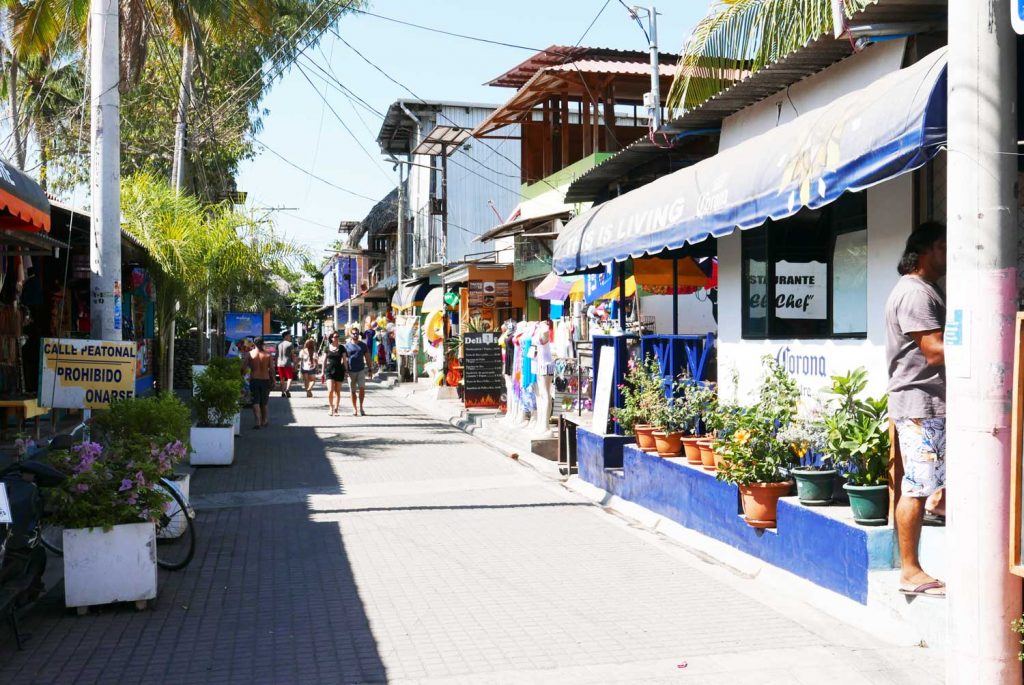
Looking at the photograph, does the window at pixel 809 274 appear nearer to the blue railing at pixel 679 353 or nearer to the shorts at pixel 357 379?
the blue railing at pixel 679 353

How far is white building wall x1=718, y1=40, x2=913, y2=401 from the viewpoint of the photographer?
6.96 m

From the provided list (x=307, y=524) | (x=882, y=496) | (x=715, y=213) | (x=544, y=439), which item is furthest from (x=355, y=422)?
(x=882, y=496)

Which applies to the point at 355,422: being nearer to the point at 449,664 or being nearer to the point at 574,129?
the point at 574,129

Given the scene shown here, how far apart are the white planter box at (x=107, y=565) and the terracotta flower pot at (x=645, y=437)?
517 centimetres

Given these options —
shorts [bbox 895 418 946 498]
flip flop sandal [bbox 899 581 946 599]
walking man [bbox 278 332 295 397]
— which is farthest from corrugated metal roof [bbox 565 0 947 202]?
walking man [bbox 278 332 295 397]

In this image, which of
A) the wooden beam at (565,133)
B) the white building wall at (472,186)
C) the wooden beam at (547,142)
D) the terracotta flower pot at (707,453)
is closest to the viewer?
the terracotta flower pot at (707,453)

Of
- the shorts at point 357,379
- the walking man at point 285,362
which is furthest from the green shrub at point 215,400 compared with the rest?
the walking man at point 285,362

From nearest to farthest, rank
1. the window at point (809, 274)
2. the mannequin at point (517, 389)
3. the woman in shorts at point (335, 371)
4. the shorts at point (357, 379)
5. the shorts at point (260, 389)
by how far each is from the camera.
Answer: the window at point (809, 274) → the mannequin at point (517, 389) → the shorts at point (260, 389) → the shorts at point (357, 379) → the woman in shorts at point (335, 371)

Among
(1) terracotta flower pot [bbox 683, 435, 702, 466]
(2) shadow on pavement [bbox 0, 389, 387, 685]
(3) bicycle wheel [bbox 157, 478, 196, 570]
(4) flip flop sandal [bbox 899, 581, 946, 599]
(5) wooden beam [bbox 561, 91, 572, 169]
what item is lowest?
(2) shadow on pavement [bbox 0, 389, 387, 685]

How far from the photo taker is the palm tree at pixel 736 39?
10.7 meters

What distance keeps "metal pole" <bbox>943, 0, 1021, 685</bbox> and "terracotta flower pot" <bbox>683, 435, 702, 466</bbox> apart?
16.0 feet

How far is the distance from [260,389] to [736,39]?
1209 centimetres

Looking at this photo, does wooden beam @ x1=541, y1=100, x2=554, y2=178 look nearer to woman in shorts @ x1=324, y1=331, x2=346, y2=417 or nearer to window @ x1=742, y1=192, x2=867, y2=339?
woman in shorts @ x1=324, y1=331, x2=346, y2=417

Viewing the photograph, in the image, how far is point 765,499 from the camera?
25.0ft
